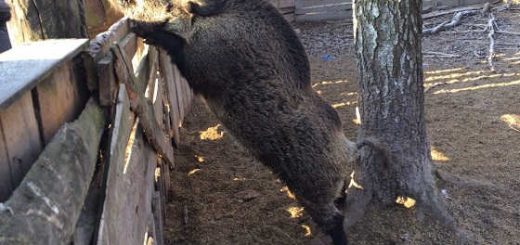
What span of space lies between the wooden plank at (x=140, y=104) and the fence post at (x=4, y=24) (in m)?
0.54

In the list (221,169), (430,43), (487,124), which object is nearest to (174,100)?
(221,169)

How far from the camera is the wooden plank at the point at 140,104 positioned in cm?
247

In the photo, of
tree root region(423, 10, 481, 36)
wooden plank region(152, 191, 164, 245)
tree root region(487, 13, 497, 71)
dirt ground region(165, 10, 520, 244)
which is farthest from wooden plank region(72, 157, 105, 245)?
tree root region(423, 10, 481, 36)

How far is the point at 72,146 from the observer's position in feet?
5.55

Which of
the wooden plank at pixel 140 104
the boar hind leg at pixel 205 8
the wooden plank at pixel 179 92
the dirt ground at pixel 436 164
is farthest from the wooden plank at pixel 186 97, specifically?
the boar hind leg at pixel 205 8

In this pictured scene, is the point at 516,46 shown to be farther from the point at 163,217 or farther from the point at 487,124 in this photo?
the point at 163,217

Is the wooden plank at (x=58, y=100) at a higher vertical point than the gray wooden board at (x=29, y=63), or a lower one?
lower

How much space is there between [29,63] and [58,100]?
272 mm

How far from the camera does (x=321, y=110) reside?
3.67 metres

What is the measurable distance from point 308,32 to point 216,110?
752cm

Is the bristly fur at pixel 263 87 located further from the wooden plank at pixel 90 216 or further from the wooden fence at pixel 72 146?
the wooden plank at pixel 90 216

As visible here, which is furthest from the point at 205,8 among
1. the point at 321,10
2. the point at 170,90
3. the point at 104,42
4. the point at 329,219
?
the point at 321,10

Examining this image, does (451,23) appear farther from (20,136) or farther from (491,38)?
(20,136)

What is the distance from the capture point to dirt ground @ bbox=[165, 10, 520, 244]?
389 centimetres
